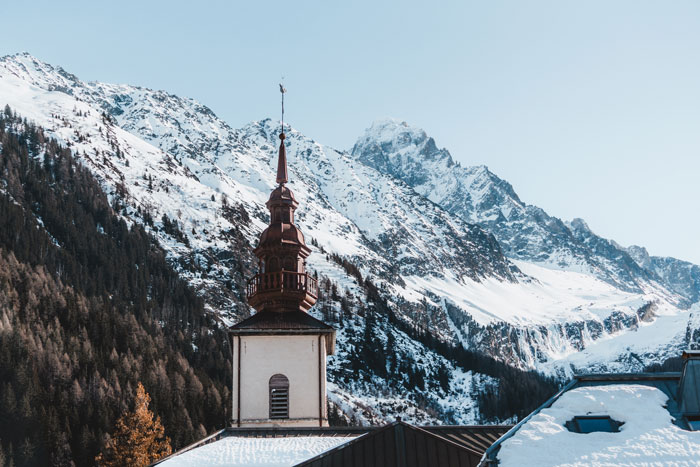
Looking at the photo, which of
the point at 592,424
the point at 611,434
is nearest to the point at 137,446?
the point at 592,424

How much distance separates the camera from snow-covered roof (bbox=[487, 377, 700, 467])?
21.5 m

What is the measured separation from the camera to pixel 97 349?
446ft

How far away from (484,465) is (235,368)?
18.4 m

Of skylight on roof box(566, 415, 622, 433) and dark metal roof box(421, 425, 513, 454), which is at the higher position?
skylight on roof box(566, 415, 622, 433)

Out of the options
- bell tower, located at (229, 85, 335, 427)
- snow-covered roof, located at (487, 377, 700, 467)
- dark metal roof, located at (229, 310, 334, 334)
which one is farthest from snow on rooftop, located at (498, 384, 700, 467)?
dark metal roof, located at (229, 310, 334, 334)

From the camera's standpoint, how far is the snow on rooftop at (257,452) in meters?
28.0

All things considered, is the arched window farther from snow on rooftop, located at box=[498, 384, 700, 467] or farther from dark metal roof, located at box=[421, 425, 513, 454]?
snow on rooftop, located at box=[498, 384, 700, 467]

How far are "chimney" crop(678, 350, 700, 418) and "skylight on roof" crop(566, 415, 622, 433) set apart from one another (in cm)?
189

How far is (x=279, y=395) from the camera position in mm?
38719

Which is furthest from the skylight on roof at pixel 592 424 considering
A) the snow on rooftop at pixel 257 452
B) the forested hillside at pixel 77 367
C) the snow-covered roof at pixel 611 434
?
the forested hillside at pixel 77 367

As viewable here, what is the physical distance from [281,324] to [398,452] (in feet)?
46.3

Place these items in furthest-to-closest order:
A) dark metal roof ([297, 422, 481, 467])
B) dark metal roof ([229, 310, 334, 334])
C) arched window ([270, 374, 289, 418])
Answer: dark metal roof ([229, 310, 334, 334])
arched window ([270, 374, 289, 418])
dark metal roof ([297, 422, 481, 467])

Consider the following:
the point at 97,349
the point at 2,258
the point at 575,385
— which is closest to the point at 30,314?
the point at 97,349

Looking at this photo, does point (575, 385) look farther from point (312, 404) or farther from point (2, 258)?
point (2, 258)
